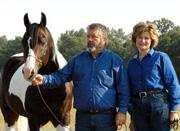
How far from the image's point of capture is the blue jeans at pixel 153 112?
4.11 meters

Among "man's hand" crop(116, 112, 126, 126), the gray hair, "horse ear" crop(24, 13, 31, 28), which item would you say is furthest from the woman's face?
"horse ear" crop(24, 13, 31, 28)

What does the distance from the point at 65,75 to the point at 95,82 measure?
0.47m

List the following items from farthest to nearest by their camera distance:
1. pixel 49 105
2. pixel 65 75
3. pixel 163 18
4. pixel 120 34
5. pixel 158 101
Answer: pixel 120 34 → pixel 163 18 → pixel 49 105 → pixel 65 75 → pixel 158 101

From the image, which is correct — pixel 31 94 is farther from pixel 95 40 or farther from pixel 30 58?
pixel 95 40

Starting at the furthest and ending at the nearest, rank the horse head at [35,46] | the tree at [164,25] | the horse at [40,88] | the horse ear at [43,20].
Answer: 1. the tree at [164,25]
2. the horse ear at [43,20]
3. the horse at [40,88]
4. the horse head at [35,46]

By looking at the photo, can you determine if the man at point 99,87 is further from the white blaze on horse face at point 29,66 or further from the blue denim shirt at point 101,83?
the white blaze on horse face at point 29,66

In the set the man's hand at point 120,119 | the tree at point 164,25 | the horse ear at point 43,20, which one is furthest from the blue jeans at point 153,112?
the tree at point 164,25

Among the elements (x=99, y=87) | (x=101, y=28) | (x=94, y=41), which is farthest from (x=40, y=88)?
(x=101, y=28)

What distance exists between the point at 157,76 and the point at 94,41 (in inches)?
35.3

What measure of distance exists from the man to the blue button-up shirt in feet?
0.62

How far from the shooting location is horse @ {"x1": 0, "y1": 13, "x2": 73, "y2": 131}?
4332 mm

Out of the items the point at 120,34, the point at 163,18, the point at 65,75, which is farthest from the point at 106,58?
the point at 120,34

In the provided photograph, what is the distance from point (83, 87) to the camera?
13.9 feet

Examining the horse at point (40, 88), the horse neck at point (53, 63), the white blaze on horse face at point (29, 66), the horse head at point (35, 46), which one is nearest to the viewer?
the white blaze on horse face at point (29, 66)
